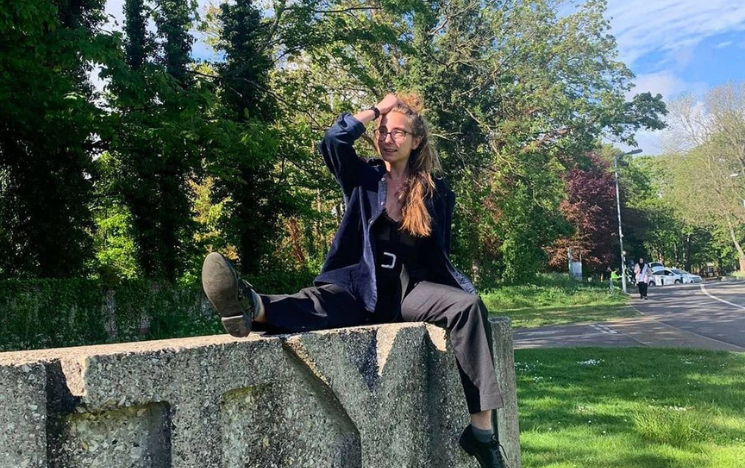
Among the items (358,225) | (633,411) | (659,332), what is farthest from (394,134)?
(659,332)

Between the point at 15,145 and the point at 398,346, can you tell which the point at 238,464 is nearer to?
the point at 398,346

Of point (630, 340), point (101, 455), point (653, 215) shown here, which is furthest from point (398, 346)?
point (653, 215)

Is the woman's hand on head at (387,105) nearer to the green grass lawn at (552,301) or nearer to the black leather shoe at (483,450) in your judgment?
the black leather shoe at (483,450)

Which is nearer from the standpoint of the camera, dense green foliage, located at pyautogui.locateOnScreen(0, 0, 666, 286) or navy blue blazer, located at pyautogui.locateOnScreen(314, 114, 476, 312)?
navy blue blazer, located at pyautogui.locateOnScreen(314, 114, 476, 312)

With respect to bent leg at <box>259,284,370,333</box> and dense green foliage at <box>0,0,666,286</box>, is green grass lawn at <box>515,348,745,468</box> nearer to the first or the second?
bent leg at <box>259,284,370,333</box>

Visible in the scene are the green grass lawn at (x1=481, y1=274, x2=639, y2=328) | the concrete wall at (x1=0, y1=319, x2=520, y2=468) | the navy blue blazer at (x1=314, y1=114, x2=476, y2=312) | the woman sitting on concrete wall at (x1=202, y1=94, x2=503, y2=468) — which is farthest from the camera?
the green grass lawn at (x1=481, y1=274, x2=639, y2=328)

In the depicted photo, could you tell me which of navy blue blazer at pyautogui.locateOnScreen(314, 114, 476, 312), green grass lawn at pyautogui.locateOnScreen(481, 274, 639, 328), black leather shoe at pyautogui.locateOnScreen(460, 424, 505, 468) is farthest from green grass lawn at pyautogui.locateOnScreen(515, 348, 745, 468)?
green grass lawn at pyautogui.locateOnScreen(481, 274, 639, 328)

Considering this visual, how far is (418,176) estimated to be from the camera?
337 centimetres

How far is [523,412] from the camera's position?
669 cm

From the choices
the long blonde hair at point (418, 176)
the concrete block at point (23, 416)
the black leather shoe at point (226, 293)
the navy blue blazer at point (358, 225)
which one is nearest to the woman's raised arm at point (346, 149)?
the navy blue blazer at point (358, 225)

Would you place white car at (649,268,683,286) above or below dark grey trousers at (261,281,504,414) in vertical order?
below

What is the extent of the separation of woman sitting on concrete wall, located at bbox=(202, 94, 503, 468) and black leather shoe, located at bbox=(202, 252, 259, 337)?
5.1 inches

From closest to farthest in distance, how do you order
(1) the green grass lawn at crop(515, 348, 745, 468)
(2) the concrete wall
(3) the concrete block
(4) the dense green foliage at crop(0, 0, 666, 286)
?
(3) the concrete block, (2) the concrete wall, (1) the green grass lawn at crop(515, 348, 745, 468), (4) the dense green foliage at crop(0, 0, 666, 286)

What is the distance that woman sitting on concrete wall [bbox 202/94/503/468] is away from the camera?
2.80m
